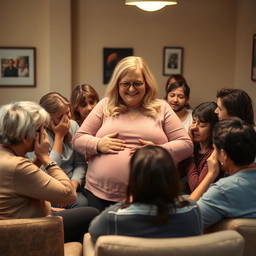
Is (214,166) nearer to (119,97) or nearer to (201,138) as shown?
(201,138)

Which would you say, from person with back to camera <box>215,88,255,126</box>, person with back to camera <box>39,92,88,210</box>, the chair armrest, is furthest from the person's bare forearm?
person with back to camera <box>39,92,88,210</box>

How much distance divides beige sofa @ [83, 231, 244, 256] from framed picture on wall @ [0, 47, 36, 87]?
3.84 metres

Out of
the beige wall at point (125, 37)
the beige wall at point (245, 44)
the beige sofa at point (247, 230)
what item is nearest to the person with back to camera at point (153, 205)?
the beige sofa at point (247, 230)

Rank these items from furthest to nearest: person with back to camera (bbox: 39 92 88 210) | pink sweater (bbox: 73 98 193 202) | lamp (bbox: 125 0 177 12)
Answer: lamp (bbox: 125 0 177 12) → person with back to camera (bbox: 39 92 88 210) → pink sweater (bbox: 73 98 193 202)

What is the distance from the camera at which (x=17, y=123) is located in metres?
1.86

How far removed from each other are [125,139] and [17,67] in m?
2.86

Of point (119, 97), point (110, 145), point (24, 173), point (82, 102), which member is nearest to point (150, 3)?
point (82, 102)

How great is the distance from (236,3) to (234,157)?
12.0ft

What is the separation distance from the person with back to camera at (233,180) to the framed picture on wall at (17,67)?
3.41 m

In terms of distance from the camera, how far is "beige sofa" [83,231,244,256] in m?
1.41

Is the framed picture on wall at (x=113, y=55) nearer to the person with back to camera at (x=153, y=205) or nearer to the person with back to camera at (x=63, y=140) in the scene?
the person with back to camera at (x=63, y=140)

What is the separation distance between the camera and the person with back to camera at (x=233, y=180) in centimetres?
186

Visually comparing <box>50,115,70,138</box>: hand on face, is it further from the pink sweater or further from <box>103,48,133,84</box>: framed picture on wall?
<box>103,48,133,84</box>: framed picture on wall

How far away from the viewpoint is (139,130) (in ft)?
8.27
